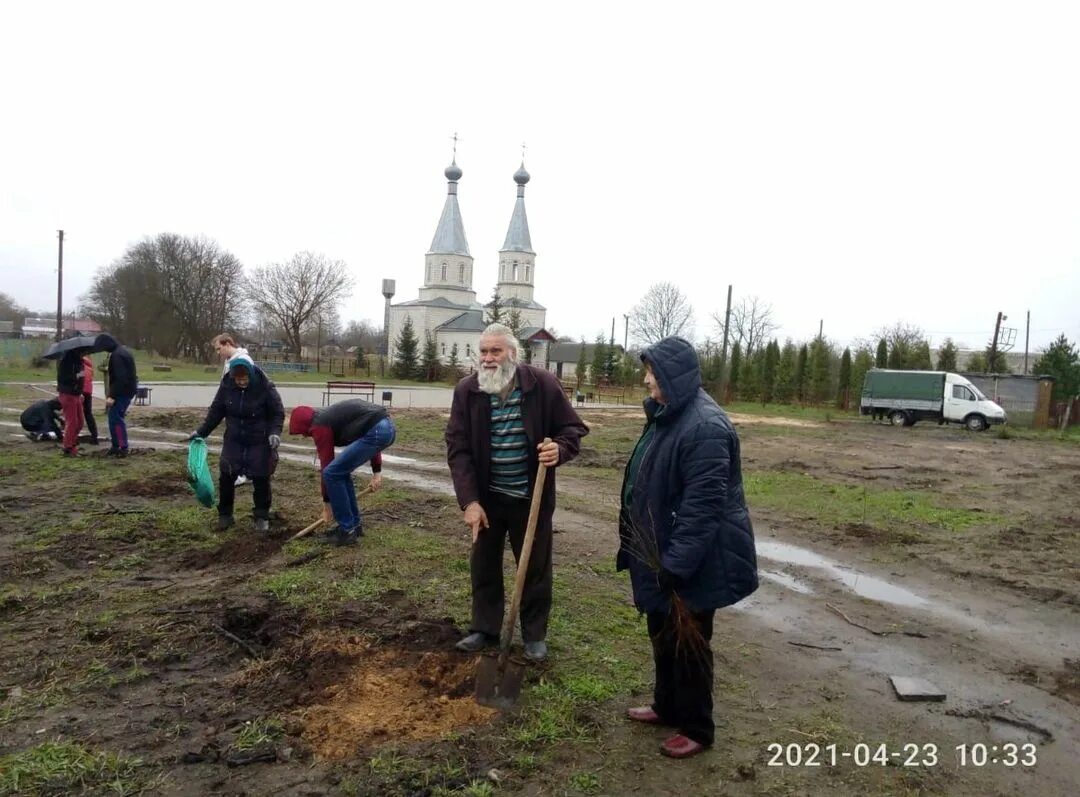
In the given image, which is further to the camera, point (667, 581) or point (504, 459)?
point (504, 459)

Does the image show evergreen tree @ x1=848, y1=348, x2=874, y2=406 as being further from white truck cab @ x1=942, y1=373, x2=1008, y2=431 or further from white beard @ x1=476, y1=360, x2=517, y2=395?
white beard @ x1=476, y1=360, x2=517, y2=395

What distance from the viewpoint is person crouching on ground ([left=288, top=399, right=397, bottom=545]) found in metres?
6.24

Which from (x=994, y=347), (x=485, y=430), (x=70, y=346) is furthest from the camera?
(x=994, y=347)

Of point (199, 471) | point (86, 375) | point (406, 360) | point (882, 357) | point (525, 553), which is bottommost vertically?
point (199, 471)

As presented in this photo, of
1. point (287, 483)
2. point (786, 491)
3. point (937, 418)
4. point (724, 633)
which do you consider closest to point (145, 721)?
point (724, 633)

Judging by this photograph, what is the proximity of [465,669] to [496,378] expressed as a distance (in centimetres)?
159

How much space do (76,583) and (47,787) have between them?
2883mm

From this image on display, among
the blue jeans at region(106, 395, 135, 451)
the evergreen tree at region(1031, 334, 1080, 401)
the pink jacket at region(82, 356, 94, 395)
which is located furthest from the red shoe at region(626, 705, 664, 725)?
the evergreen tree at region(1031, 334, 1080, 401)

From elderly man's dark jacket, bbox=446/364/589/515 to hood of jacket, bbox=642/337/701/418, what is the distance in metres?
0.93

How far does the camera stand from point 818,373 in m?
41.2

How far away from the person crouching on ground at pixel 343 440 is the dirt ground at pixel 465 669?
614 mm

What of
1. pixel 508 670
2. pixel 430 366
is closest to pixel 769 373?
pixel 430 366

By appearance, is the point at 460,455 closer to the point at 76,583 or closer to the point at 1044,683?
the point at 76,583

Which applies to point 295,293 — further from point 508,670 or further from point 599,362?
point 508,670
